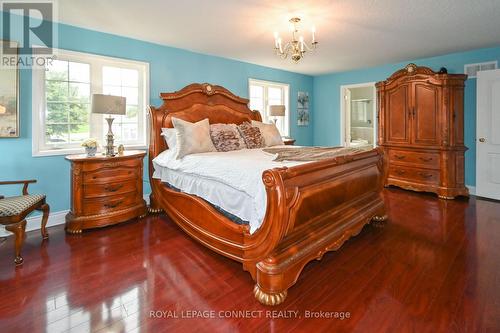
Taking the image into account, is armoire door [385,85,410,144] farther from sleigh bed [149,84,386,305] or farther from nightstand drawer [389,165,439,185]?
sleigh bed [149,84,386,305]

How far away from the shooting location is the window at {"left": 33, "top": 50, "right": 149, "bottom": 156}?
3248 mm

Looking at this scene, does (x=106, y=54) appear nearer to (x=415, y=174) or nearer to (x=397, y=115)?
(x=397, y=115)

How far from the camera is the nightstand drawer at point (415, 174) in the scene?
462 cm

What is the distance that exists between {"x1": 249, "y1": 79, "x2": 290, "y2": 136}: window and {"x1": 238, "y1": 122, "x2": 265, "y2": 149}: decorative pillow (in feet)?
5.29

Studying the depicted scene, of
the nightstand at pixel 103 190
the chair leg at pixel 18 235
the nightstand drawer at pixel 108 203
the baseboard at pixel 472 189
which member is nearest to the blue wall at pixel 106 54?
the nightstand at pixel 103 190

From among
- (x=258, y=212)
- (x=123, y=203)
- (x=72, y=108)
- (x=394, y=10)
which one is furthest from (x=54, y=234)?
(x=394, y=10)

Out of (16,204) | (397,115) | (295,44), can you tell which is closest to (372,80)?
(397,115)

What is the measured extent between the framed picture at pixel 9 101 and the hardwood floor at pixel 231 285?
44.0 inches

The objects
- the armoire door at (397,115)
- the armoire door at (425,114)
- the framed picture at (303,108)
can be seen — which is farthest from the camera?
the framed picture at (303,108)

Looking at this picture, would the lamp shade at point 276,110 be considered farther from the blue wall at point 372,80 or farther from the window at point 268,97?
the blue wall at point 372,80

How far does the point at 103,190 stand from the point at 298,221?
7.58ft

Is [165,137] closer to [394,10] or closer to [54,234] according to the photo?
[54,234]

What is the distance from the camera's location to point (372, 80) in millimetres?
5840

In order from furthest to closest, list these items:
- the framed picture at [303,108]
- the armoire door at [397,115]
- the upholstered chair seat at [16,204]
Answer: the framed picture at [303,108] < the armoire door at [397,115] < the upholstered chair seat at [16,204]
